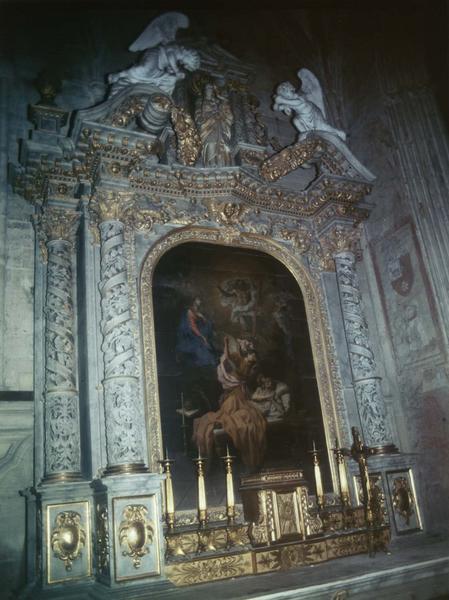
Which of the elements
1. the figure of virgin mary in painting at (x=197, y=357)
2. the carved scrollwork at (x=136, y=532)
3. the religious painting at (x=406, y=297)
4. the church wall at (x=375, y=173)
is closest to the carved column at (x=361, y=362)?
the church wall at (x=375, y=173)

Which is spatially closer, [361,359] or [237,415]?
[237,415]

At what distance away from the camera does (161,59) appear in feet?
23.7

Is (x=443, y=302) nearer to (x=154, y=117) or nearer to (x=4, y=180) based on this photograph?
(x=154, y=117)

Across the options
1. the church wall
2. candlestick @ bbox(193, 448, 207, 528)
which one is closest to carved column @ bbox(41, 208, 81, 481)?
the church wall

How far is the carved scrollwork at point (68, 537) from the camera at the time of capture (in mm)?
4879

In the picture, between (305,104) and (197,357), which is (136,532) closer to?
(197,357)

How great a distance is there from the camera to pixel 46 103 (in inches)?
264

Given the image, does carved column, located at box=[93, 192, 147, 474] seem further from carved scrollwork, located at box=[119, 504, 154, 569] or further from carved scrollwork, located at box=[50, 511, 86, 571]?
carved scrollwork, located at box=[50, 511, 86, 571]

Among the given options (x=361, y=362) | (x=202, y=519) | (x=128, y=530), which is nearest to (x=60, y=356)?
(x=128, y=530)

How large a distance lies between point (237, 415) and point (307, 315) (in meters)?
1.98

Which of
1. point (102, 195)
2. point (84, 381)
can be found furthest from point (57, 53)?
point (84, 381)

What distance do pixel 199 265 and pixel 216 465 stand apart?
263cm

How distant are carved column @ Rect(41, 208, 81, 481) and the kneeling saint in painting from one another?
139 cm

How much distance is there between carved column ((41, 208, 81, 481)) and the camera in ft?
17.3
